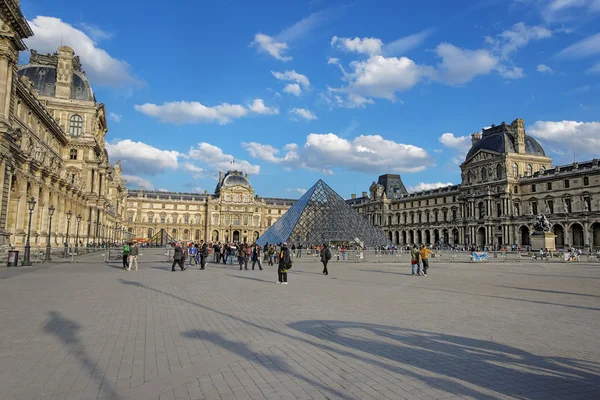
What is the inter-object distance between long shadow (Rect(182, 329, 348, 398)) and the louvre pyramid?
2906 cm

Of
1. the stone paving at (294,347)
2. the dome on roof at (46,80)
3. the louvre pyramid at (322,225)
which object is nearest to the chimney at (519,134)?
the louvre pyramid at (322,225)

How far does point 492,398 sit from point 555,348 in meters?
2.25

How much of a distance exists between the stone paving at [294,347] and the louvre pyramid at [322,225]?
2679 cm

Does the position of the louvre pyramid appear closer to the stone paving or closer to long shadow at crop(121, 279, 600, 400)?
the stone paving

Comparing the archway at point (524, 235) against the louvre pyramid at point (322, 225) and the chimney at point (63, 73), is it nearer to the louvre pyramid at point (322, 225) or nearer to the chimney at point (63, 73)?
the louvre pyramid at point (322, 225)

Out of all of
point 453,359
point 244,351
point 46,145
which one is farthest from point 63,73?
point 453,359

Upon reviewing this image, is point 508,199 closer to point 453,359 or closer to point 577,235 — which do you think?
point 577,235

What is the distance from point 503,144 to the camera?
203 ft

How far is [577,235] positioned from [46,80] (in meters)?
62.1

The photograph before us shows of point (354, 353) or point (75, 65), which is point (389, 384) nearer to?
point (354, 353)

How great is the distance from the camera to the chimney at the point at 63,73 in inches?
1614

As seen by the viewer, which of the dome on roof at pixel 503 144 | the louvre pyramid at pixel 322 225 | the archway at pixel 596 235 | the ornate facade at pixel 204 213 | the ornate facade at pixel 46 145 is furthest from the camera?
the ornate facade at pixel 204 213

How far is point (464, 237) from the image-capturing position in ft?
221

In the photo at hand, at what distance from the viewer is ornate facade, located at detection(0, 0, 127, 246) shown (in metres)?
20.1
